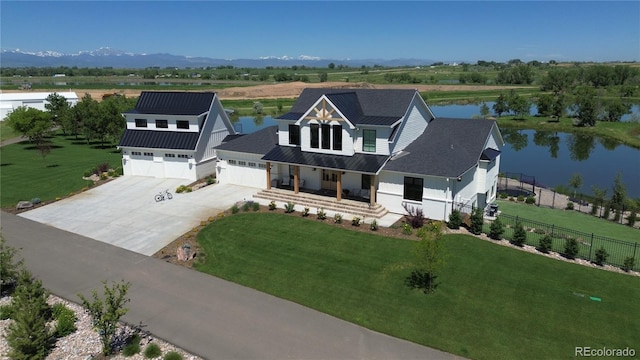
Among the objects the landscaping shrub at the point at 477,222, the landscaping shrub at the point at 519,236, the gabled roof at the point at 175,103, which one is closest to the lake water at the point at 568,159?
the gabled roof at the point at 175,103

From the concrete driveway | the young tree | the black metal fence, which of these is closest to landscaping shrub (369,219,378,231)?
the black metal fence

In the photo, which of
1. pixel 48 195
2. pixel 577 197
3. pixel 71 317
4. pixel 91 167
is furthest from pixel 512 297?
pixel 91 167

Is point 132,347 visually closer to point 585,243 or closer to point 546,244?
point 546,244

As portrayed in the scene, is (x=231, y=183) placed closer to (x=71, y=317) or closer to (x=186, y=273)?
(x=186, y=273)

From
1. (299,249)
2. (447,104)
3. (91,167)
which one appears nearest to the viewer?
Answer: (299,249)

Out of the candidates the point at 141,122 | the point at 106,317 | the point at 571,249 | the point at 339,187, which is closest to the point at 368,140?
the point at 339,187

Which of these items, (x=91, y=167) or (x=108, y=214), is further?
(x=91, y=167)

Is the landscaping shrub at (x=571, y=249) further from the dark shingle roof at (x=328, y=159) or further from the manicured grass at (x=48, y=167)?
the manicured grass at (x=48, y=167)
